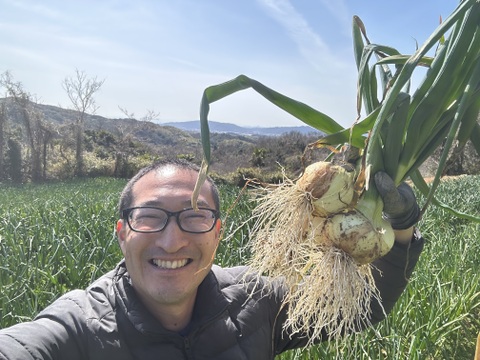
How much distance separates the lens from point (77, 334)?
48.5 inches

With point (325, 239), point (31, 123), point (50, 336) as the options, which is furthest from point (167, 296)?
point (31, 123)

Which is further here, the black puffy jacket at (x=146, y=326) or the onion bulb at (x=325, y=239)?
the black puffy jacket at (x=146, y=326)

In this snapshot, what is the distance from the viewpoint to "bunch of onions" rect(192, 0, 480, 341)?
0.78 meters

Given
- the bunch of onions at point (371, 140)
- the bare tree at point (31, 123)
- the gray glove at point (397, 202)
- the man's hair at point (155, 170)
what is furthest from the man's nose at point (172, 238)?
the bare tree at point (31, 123)

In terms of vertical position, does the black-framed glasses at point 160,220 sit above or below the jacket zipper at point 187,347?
above

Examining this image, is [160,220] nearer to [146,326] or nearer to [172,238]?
[172,238]

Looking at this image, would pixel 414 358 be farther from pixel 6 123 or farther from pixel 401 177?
pixel 6 123

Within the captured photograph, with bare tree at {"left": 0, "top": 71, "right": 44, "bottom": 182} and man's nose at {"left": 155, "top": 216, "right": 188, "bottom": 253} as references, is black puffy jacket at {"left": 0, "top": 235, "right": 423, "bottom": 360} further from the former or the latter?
bare tree at {"left": 0, "top": 71, "right": 44, "bottom": 182}

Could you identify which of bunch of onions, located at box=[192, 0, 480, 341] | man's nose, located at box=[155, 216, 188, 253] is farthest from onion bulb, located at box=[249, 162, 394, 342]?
man's nose, located at box=[155, 216, 188, 253]

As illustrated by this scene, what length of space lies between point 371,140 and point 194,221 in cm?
73

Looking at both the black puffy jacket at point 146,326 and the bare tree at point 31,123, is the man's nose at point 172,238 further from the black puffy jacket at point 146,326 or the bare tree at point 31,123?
the bare tree at point 31,123

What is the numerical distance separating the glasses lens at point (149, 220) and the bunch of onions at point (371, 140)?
0.48m

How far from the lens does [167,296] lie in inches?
52.7

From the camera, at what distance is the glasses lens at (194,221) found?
53.4 inches
